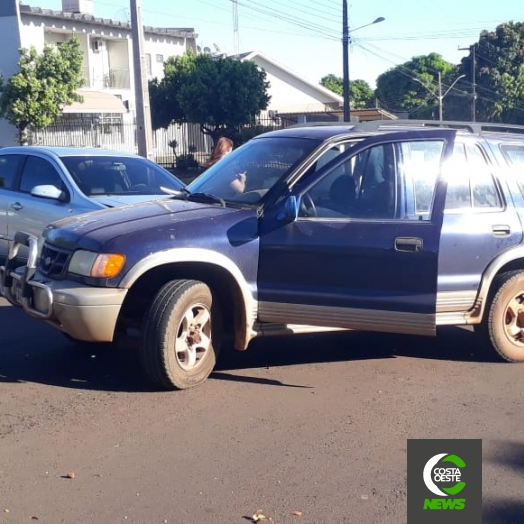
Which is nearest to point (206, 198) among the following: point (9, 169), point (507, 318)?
point (507, 318)

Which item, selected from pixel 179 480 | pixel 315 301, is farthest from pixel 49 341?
pixel 179 480

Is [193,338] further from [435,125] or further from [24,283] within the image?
[435,125]

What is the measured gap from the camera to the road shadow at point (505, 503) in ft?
14.6

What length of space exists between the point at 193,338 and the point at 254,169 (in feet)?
5.05

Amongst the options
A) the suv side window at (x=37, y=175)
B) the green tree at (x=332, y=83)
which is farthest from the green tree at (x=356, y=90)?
the suv side window at (x=37, y=175)

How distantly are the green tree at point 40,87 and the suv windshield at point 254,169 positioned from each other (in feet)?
104

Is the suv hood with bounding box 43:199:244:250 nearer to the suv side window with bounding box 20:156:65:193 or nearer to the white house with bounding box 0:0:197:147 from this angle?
the suv side window with bounding box 20:156:65:193

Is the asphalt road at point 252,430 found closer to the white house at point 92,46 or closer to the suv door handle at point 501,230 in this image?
the suv door handle at point 501,230

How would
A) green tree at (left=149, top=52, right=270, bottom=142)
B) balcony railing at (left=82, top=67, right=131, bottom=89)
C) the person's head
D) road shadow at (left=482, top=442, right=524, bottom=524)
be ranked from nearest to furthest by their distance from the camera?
road shadow at (left=482, top=442, right=524, bottom=524) → the person's head → green tree at (left=149, top=52, right=270, bottom=142) → balcony railing at (left=82, top=67, right=131, bottom=89)

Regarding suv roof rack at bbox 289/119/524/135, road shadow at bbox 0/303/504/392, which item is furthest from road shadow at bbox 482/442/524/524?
suv roof rack at bbox 289/119/524/135

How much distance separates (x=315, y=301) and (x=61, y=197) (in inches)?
167

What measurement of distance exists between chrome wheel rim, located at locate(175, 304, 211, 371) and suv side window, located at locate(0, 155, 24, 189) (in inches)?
195

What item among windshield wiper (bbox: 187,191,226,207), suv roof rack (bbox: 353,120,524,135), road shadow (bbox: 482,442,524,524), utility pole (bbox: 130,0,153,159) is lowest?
road shadow (bbox: 482,442,524,524)

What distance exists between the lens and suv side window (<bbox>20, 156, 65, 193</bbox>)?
10.1m
